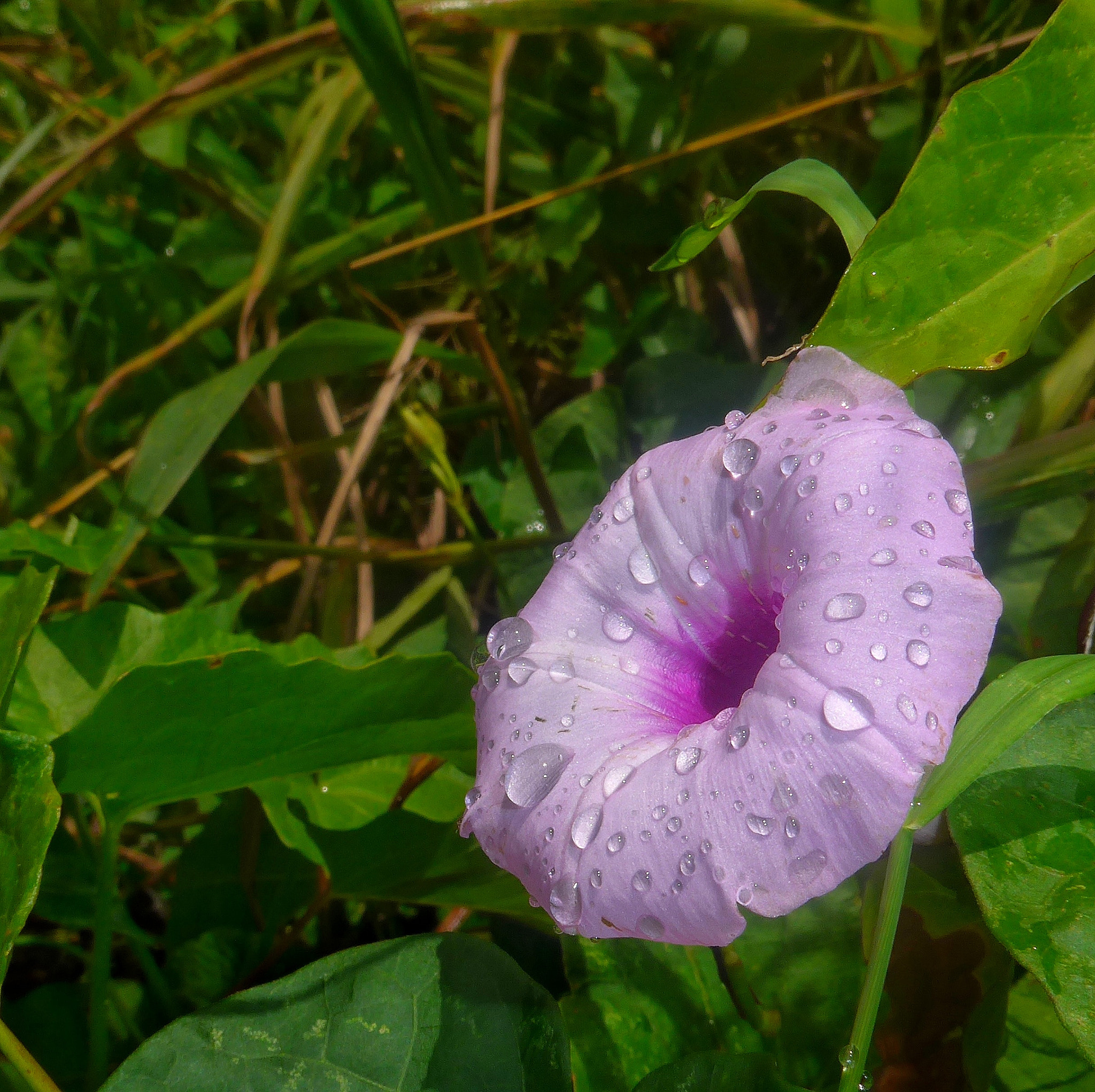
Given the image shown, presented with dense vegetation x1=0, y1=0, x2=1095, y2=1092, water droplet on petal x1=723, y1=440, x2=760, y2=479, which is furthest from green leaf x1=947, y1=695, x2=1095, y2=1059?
Result: water droplet on petal x1=723, y1=440, x2=760, y2=479

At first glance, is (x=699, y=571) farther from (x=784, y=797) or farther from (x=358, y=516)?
(x=358, y=516)

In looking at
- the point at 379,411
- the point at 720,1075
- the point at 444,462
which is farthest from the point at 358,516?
the point at 720,1075

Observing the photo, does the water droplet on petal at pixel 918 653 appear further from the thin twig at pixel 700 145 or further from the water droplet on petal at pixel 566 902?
the thin twig at pixel 700 145

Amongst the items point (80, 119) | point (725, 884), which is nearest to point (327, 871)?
point (725, 884)

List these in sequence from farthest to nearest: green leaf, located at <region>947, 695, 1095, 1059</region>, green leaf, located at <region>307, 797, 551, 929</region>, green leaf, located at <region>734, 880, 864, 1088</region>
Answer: green leaf, located at <region>307, 797, 551, 929</region>
green leaf, located at <region>734, 880, 864, 1088</region>
green leaf, located at <region>947, 695, 1095, 1059</region>

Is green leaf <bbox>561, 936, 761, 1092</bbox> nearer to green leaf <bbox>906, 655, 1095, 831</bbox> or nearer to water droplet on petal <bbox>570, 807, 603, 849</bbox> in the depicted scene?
water droplet on petal <bbox>570, 807, 603, 849</bbox>

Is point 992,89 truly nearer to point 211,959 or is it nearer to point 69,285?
point 211,959
